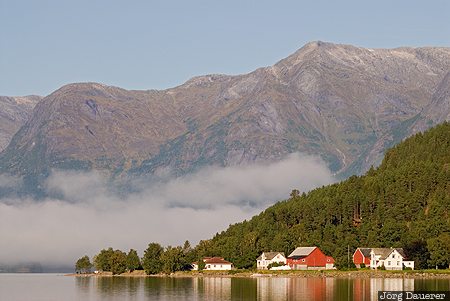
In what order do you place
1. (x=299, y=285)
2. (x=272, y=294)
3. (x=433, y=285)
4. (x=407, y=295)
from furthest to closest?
1. (x=299, y=285)
2. (x=433, y=285)
3. (x=272, y=294)
4. (x=407, y=295)

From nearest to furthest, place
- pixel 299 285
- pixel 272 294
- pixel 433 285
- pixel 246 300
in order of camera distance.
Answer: pixel 246 300 < pixel 272 294 < pixel 433 285 < pixel 299 285

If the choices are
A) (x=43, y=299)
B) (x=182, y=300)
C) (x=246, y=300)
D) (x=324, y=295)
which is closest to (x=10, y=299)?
(x=43, y=299)

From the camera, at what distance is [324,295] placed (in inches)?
5728

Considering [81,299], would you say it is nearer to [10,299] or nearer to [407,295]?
[10,299]

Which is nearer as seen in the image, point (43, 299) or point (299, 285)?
point (43, 299)

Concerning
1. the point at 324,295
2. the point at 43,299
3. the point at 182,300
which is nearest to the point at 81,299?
the point at 43,299

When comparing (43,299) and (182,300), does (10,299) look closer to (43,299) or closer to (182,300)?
(43,299)

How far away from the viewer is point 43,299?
504ft

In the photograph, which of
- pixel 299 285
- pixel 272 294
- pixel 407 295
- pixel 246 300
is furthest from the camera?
pixel 299 285

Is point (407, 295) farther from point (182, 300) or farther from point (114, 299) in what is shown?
point (114, 299)

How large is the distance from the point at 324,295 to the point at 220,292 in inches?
995

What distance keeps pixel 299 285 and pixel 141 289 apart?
33.2 m

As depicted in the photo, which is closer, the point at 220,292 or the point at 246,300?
the point at 246,300

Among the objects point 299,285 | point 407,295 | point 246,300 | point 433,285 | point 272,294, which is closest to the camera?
point 407,295
